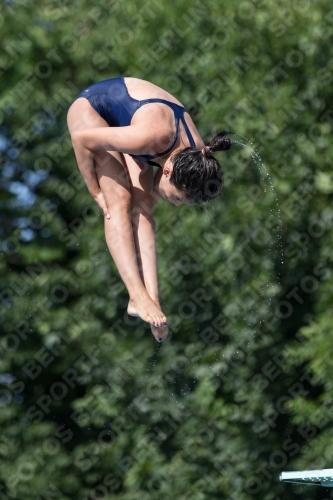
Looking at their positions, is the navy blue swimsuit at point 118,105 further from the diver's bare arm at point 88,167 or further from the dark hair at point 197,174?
the diver's bare arm at point 88,167

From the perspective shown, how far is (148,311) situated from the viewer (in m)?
4.97

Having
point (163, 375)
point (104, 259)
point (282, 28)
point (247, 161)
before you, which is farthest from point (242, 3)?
point (163, 375)

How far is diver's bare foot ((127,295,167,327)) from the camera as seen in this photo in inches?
195

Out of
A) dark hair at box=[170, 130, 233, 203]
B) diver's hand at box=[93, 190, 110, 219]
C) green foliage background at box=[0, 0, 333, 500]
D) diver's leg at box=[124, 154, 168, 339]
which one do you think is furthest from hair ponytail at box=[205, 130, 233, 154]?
green foliage background at box=[0, 0, 333, 500]

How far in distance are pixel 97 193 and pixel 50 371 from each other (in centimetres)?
473

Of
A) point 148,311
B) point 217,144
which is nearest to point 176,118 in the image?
point 217,144

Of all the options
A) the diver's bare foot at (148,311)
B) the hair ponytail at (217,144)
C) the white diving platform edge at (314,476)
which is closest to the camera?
the white diving platform edge at (314,476)

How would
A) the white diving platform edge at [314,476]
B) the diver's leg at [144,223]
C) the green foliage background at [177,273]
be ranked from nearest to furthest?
the white diving platform edge at [314,476] < the diver's leg at [144,223] < the green foliage background at [177,273]

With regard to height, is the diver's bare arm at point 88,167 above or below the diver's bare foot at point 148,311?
above

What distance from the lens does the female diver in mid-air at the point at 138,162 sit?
4.61 metres

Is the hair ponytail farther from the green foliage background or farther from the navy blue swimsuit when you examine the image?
the green foliage background

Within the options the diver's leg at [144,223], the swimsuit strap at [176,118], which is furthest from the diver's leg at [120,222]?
the swimsuit strap at [176,118]

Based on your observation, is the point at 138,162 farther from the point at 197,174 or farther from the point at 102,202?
the point at 197,174

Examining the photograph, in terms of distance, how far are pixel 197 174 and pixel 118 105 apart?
541mm
